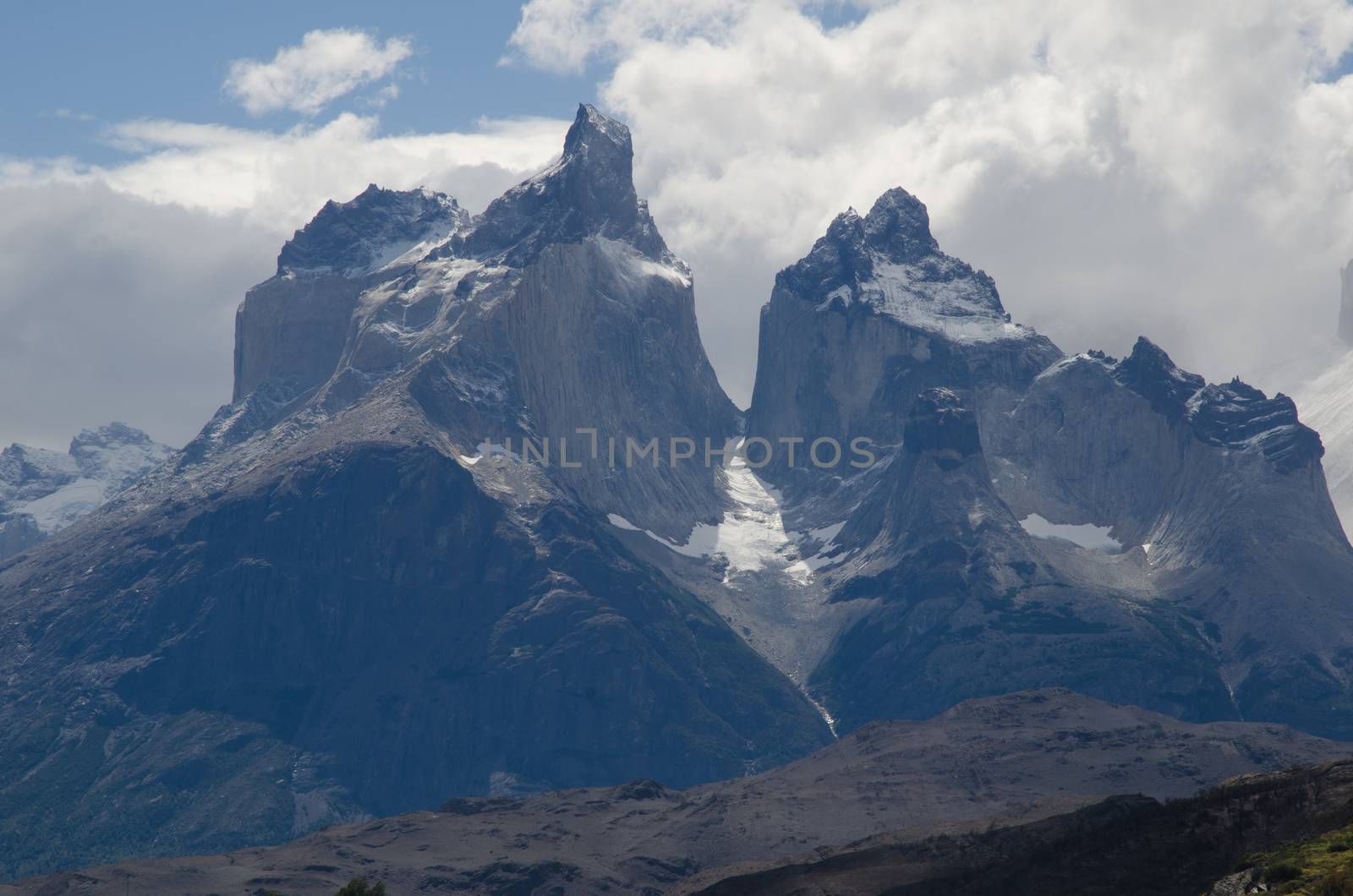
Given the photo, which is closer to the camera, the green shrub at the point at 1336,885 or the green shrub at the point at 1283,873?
the green shrub at the point at 1336,885

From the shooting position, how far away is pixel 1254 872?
159000 millimetres

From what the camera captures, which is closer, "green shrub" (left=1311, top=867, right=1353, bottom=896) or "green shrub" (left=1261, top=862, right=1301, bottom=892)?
"green shrub" (left=1311, top=867, right=1353, bottom=896)

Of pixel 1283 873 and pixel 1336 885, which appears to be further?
pixel 1283 873

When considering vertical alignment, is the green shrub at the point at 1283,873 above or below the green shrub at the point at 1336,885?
below

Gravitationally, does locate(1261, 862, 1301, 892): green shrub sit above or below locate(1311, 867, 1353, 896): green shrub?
below

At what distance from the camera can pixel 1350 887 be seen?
137 meters

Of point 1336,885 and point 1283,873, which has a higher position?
point 1336,885

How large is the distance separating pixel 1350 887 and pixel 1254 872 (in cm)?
2200

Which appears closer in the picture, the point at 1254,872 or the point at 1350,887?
the point at 1350,887
